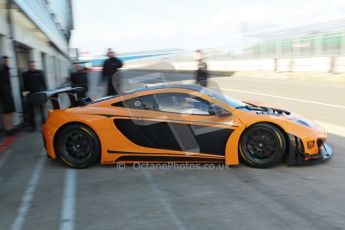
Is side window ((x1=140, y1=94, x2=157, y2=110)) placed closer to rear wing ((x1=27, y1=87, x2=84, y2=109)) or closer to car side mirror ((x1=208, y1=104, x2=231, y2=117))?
car side mirror ((x1=208, y1=104, x2=231, y2=117))

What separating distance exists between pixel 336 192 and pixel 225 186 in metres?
1.22

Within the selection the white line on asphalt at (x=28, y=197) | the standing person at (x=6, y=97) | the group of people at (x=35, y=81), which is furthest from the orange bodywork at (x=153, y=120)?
the standing person at (x=6, y=97)

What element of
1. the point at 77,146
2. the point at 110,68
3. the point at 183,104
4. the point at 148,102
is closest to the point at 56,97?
the point at 77,146

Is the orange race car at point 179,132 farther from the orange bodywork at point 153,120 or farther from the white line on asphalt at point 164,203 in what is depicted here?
the white line on asphalt at point 164,203

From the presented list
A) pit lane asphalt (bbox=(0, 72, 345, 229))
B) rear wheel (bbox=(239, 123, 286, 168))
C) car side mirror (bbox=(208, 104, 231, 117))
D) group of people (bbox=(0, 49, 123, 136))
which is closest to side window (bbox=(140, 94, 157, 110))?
car side mirror (bbox=(208, 104, 231, 117))

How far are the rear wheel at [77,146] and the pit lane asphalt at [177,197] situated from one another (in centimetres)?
15

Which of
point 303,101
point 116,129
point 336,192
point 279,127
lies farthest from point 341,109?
point 116,129

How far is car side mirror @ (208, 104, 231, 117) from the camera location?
5051mm

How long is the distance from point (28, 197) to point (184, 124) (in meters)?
2.15

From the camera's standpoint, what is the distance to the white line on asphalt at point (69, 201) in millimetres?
3512

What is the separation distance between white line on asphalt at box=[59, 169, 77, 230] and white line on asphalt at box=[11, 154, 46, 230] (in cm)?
37

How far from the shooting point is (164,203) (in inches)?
155

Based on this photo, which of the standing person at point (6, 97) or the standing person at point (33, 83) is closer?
the standing person at point (6, 97)

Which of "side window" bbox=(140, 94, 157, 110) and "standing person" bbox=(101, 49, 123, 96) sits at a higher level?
"standing person" bbox=(101, 49, 123, 96)
